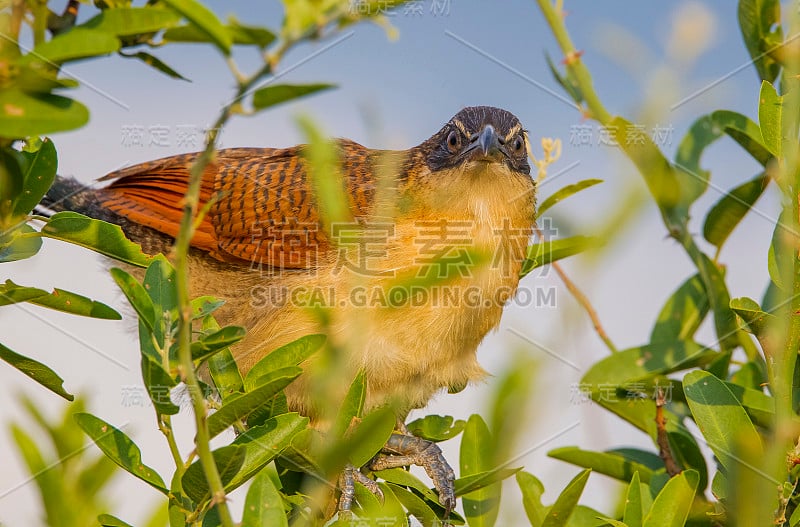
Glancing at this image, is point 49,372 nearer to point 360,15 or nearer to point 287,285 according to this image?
point 360,15

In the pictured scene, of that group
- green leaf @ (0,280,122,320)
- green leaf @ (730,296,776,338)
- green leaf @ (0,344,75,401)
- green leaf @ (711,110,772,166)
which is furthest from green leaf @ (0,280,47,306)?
green leaf @ (711,110,772,166)

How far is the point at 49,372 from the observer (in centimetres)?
178

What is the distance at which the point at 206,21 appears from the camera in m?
0.98

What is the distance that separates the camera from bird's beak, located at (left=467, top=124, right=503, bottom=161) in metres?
3.61

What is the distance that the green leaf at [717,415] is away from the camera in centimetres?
201

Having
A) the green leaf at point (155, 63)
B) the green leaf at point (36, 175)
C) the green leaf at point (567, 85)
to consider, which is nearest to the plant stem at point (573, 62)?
the green leaf at point (567, 85)

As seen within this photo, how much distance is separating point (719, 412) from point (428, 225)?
1.69m

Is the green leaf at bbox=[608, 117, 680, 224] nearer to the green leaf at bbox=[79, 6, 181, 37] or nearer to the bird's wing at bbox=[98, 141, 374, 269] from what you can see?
the bird's wing at bbox=[98, 141, 374, 269]

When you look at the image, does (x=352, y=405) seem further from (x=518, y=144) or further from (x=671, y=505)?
(x=518, y=144)

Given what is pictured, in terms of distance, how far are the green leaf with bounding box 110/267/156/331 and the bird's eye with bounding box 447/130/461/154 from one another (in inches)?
97.2

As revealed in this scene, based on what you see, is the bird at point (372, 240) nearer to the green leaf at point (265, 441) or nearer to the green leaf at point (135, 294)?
the green leaf at point (265, 441)

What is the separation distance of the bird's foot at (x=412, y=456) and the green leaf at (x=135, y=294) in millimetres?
1582

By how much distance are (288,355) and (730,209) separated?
180cm

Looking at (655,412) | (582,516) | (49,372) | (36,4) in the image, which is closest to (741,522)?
(36,4)
